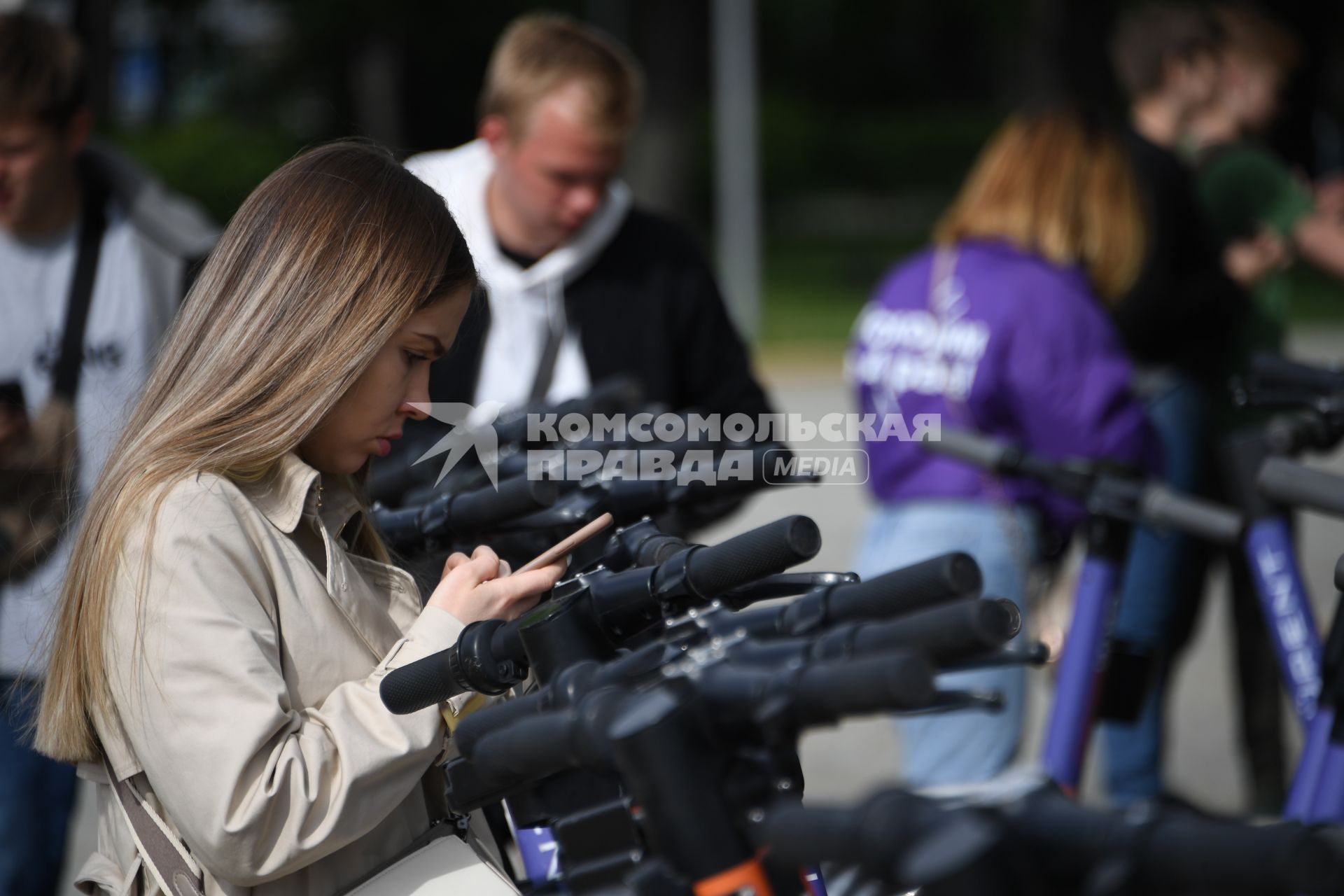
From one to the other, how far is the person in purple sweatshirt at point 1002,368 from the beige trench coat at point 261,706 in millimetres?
2208

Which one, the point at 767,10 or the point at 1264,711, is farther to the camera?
the point at 767,10

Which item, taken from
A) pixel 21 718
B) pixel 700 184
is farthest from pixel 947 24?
pixel 21 718

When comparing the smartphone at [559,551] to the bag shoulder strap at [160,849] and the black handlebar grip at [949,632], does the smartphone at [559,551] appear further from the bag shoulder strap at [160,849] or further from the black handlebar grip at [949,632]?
the black handlebar grip at [949,632]

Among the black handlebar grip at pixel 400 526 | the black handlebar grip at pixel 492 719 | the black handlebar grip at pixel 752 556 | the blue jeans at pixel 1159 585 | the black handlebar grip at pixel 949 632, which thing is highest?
the black handlebar grip at pixel 949 632

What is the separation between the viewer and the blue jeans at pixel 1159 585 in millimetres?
4285

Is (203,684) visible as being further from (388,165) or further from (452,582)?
(388,165)

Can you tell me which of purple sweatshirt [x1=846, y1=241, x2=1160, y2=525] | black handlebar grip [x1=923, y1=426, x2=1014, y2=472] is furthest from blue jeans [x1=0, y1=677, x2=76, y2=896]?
purple sweatshirt [x1=846, y1=241, x2=1160, y2=525]

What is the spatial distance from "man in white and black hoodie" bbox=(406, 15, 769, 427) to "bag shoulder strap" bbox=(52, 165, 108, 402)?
0.77m

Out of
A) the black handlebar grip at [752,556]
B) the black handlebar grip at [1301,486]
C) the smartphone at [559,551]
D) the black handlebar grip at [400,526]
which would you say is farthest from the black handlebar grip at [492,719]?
the black handlebar grip at [1301,486]

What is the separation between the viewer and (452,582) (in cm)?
177

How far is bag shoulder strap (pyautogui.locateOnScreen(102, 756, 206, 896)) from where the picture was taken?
1754 millimetres

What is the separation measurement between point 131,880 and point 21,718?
139cm

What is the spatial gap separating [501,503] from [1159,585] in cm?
299

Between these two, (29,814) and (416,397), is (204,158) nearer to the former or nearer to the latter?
(29,814)
